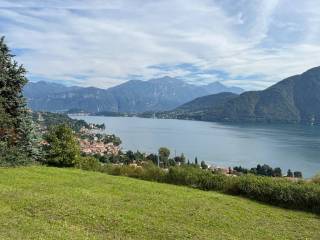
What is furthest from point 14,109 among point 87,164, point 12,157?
point 87,164

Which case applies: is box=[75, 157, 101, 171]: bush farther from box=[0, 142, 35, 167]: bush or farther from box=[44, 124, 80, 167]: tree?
box=[0, 142, 35, 167]: bush

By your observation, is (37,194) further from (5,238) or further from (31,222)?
(5,238)

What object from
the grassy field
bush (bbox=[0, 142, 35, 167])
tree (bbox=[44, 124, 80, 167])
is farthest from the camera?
tree (bbox=[44, 124, 80, 167])

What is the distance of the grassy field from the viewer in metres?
9.35

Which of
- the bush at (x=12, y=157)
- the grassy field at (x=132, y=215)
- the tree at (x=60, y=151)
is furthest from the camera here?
the tree at (x=60, y=151)

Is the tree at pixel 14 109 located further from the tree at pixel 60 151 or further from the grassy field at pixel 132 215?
the grassy field at pixel 132 215

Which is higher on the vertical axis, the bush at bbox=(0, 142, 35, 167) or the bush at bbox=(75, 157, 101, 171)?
the bush at bbox=(0, 142, 35, 167)

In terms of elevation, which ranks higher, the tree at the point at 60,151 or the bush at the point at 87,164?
the tree at the point at 60,151

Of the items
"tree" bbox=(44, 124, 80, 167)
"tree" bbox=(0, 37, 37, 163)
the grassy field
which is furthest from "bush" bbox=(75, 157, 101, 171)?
the grassy field

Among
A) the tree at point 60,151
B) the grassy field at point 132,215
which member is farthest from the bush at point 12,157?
the grassy field at point 132,215

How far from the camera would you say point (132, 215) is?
1091 centimetres

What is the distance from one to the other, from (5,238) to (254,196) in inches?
378

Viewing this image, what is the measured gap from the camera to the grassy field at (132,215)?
30.7ft

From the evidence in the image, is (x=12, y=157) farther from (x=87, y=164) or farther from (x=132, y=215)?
(x=132, y=215)
